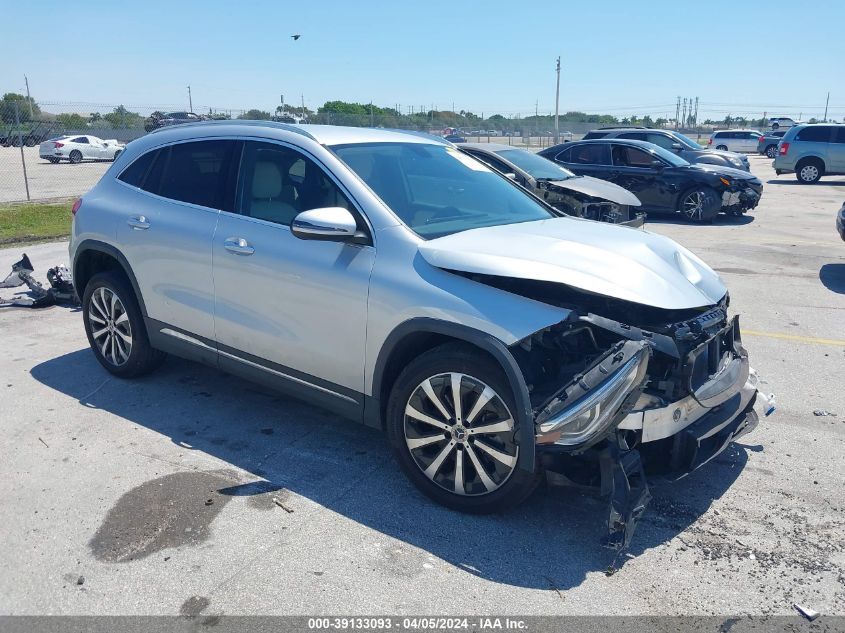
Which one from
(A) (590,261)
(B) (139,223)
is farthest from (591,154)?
(A) (590,261)

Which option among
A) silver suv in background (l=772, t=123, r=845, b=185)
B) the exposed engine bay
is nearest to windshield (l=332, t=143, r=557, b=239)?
the exposed engine bay

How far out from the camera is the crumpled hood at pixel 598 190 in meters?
10.4

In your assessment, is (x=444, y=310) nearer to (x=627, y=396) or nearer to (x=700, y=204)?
(x=627, y=396)

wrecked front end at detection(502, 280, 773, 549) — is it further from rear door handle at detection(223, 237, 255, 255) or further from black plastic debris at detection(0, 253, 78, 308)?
black plastic debris at detection(0, 253, 78, 308)

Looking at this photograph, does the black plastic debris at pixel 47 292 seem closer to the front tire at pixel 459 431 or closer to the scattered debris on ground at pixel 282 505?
the scattered debris on ground at pixel 282 505

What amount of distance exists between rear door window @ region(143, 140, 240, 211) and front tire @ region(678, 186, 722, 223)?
11748 mm

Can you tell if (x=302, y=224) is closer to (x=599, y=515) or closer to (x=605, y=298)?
(x=605, y=298)

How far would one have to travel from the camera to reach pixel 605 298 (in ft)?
11.8

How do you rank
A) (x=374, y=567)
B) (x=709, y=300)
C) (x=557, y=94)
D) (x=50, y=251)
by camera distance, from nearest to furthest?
(x=374, y=567) → (x=709, y=300) → (x=50, y=251) → (x=557, y=94)

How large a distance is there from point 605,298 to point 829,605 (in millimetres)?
1605

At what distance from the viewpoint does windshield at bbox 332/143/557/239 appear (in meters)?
4.20

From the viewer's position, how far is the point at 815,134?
24500 mm

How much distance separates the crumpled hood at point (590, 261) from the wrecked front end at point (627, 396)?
0.11 meters

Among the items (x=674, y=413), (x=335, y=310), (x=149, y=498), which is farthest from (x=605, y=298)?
(x=149, y=498)
